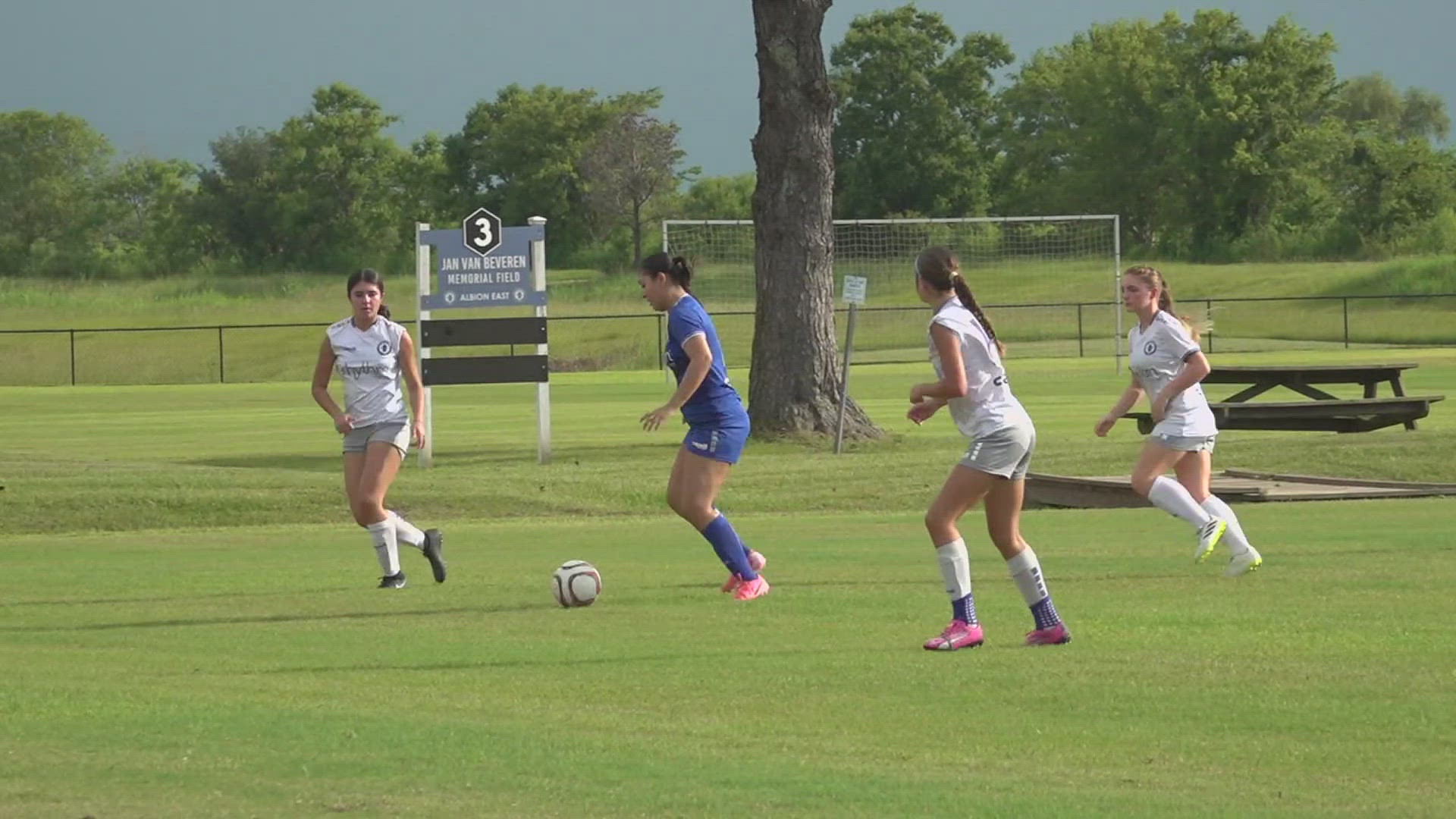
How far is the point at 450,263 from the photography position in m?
27.0

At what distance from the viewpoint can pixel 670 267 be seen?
12.1m

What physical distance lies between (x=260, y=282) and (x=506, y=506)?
7504 centimetres

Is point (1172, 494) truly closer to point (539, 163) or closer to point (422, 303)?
point (422, 303)

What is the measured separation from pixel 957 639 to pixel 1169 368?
4161mm

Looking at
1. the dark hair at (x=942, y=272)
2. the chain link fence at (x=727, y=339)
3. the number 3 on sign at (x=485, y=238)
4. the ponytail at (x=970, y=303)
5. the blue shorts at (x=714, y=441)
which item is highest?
the number 3 on sign at (x=485, y=238)

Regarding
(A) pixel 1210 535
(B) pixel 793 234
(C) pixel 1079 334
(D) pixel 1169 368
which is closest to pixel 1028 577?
(A) pixel 1210 535

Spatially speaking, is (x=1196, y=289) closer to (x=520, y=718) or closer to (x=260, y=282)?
(x=260, y=282)

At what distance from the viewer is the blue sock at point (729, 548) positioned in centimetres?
1240

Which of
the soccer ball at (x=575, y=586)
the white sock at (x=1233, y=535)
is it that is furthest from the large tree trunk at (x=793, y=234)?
the soccer ball at (x=575, y=586)

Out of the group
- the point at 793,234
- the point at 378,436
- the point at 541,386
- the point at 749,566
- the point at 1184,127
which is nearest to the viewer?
the point at 749,566

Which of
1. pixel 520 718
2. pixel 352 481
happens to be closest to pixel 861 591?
pixel 352 481

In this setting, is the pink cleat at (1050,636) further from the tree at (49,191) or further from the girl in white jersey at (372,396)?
the tree at (49,191)

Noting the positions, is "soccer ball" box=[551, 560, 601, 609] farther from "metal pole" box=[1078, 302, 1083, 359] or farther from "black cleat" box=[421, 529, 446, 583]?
"metal pole" box=[1078, 302, 1083, 359]

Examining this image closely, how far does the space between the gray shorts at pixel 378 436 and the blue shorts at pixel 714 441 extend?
1.91 m
